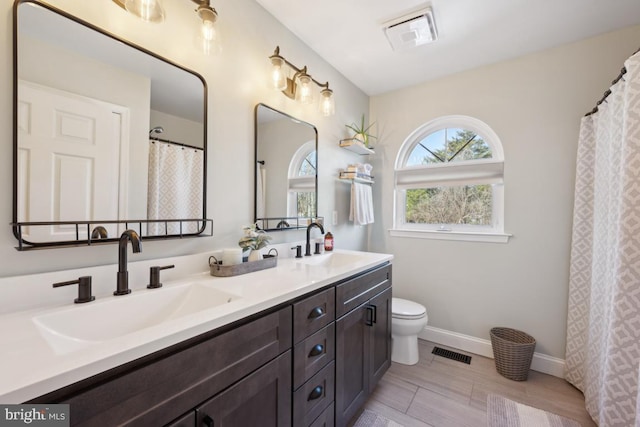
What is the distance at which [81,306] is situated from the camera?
33.4 inches

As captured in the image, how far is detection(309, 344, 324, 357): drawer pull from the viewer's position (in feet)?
3.73

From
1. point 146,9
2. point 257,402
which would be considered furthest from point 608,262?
point 146,9

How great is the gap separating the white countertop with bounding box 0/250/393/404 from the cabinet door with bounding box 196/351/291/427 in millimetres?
211

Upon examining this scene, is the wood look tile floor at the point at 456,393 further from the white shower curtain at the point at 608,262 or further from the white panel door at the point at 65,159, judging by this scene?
the white panel door at the point at 65,159

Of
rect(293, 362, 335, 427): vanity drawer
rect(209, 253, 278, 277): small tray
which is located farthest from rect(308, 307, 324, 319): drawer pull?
rect(209, 253, 278, 277): small tray

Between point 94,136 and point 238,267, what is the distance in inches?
29.6

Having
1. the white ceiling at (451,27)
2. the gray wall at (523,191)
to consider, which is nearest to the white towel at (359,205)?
the gray wall at (523,191)

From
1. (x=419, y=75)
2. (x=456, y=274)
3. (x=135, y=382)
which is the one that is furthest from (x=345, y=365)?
(x=419, y=75)

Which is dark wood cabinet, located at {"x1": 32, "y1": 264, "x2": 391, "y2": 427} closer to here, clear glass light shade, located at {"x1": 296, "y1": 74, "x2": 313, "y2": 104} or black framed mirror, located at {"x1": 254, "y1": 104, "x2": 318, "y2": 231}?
black framed mirror, located at {"x1": 254, "y1": 104, "x2": 318, "y2": 231}

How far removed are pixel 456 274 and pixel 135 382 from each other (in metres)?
2.38

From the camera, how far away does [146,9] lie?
3.37 feet

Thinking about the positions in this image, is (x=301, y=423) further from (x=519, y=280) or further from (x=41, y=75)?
(x=519, y=280)

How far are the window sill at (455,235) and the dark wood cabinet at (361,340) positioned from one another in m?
0.85

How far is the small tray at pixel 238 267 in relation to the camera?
125cm
